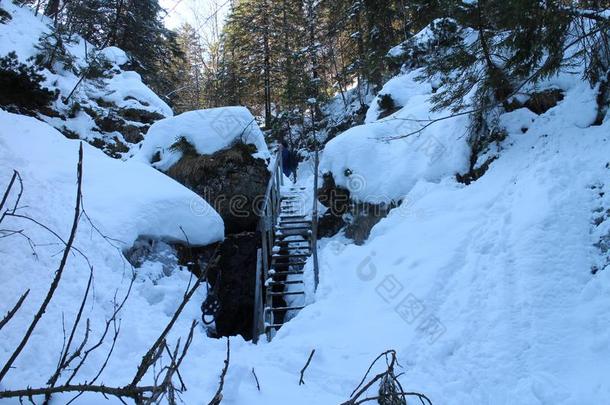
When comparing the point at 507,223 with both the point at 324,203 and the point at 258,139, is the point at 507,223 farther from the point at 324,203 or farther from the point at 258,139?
the point at 258,139

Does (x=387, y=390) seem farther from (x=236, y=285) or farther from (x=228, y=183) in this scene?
(x=228, y=183)

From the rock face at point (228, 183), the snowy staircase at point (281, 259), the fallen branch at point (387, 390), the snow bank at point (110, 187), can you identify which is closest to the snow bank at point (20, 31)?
the snow bank at point (110, 187)

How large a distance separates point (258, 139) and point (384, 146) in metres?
3.58

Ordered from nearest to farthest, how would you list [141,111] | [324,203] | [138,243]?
[138,243] < [324,203] < [141,111]

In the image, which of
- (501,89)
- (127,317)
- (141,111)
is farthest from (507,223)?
(141,111)

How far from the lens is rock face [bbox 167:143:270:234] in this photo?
10.1m

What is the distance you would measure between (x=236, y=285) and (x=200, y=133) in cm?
422

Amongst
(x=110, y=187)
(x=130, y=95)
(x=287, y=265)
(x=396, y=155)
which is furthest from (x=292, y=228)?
(x=130, y=95)

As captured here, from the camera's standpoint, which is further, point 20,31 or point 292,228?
point 20,31

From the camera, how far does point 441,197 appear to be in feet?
22.4

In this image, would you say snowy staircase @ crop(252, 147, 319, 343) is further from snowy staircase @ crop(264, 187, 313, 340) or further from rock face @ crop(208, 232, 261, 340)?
rock face @ crop(208, 232, 261, 340)

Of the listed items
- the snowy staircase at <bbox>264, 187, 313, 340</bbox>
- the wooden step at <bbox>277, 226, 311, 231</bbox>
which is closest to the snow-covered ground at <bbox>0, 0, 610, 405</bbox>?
the snowy staircase at <bbox>264, 187, 313, 340</bbox>

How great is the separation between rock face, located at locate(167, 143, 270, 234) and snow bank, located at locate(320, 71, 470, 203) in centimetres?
189

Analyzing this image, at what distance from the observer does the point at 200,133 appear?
10680 millimetres
